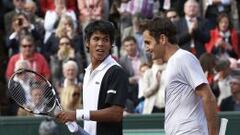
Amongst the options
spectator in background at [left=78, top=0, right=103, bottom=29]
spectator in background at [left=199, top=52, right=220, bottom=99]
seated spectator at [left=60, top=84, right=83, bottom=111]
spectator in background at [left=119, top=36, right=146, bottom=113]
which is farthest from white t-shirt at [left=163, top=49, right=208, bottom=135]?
spectator in background at [left=78, top=0, right=103, bottom=29]

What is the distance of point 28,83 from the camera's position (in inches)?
275

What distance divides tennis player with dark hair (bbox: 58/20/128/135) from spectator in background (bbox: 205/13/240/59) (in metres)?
6.85

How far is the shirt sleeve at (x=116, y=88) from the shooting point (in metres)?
6.66

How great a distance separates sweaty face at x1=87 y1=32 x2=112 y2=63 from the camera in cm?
671

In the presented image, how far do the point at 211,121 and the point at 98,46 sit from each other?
1038mm

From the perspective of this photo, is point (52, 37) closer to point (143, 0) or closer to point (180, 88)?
point (143, 0)

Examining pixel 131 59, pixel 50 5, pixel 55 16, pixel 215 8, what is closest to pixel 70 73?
pixel 131 59

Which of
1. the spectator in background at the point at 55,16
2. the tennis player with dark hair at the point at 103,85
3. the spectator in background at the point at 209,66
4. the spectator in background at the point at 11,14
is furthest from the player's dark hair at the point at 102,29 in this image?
the spectator in background at the point at 11,14

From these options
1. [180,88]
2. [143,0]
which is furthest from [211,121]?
[143,0]

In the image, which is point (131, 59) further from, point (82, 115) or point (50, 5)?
point (82, 115)

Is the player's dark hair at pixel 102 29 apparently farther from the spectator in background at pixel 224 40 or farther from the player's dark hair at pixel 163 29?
the spectator in background at pixel 224 40

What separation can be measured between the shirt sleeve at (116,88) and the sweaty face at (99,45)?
15 cm

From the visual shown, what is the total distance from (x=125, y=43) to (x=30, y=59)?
147 centimetres

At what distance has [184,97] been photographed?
6520 millimetres
